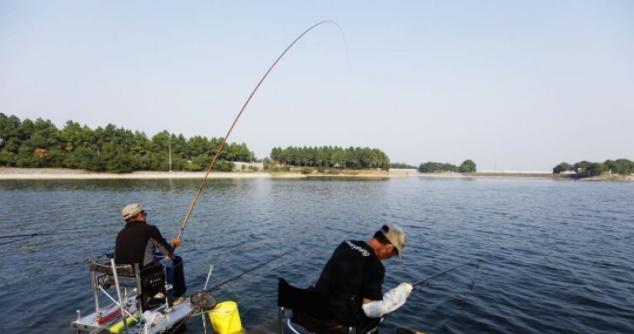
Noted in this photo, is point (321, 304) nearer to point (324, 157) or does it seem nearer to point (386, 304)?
point (386, 304)

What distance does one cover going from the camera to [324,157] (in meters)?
172

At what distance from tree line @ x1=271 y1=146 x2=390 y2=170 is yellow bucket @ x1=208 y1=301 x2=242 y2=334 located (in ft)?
533

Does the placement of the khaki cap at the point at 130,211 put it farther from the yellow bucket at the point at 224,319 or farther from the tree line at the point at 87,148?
the tree line at the point at 87,148

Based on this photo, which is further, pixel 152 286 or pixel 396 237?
pixel 152 286

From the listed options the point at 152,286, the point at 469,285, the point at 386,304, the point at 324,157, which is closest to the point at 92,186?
the point at 152,286

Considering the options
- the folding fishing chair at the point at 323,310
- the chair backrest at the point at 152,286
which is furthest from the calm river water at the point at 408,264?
the folding fishing chair at the point at 323,310

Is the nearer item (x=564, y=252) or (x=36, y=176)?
(x=564, y=252)

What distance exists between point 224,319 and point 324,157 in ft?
544

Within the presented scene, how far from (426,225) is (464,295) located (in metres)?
15.1

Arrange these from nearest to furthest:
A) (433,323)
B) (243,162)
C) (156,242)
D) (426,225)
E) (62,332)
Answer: (156,242)
(62,332)
(433,323)
(426,225)
(243,162)

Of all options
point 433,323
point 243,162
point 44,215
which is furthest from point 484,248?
point 243,162

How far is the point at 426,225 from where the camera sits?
25.8 m

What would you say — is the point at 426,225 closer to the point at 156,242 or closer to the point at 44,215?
the point at 156,242

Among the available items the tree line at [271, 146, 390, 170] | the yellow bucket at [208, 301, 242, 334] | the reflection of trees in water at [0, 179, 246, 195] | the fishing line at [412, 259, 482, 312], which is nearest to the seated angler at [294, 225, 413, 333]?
the yellow bucket at [208, 301, 242, 334]
